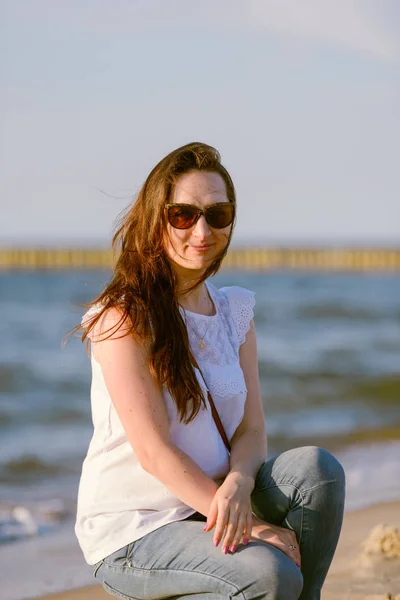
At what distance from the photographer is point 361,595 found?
3330 millimetres

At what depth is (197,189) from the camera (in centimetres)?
257

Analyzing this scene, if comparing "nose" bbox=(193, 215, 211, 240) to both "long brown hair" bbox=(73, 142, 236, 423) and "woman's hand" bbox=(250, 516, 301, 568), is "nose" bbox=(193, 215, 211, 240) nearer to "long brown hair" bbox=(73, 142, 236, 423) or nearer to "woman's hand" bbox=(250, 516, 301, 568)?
"long brown hair" bbox=(73, 142, 236, 423)

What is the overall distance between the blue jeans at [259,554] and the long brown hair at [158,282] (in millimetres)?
286

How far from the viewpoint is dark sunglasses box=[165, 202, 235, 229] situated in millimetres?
2564

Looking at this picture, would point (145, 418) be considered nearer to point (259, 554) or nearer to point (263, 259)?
point (259, 554)

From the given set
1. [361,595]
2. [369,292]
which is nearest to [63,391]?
[361,595]

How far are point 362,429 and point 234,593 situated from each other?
5.30 metres

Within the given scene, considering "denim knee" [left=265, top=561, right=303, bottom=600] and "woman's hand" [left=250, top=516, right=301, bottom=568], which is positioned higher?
"woman's hand" [left=250, top=516, right=301, bottom=568]

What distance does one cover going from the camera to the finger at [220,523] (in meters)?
2.30

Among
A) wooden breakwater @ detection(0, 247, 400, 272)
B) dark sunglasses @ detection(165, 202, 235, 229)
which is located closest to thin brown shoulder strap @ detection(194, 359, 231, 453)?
dark sunglasses @ detection(165, 202, 235, 229)

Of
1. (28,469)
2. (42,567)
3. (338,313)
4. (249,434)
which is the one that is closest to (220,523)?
(249,434)

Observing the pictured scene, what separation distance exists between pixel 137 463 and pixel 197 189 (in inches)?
27.6

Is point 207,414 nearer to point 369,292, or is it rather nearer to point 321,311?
point 321,311

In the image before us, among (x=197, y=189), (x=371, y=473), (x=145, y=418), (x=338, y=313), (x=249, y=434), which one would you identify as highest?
(x=197, y=189)
